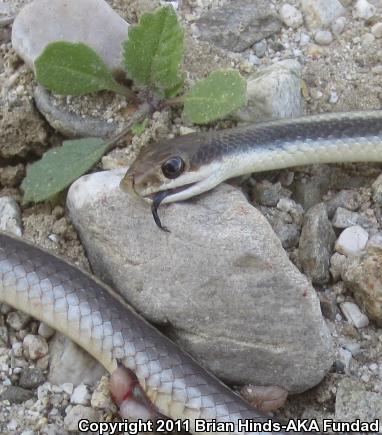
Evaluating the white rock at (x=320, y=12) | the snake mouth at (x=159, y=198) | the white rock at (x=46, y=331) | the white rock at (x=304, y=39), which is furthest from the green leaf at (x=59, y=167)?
the white rock at (x=320, y=12)

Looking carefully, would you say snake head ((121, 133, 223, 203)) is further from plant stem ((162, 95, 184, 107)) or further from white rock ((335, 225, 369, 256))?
white rock ((335, 225, 369, 256))

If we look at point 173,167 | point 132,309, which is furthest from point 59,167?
point 132,309

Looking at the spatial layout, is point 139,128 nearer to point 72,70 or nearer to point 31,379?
point 72,70

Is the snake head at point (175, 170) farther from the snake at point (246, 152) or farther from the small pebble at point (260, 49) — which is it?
the small pebble at point (260, 49)

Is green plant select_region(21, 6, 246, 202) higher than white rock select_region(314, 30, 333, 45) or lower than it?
higher

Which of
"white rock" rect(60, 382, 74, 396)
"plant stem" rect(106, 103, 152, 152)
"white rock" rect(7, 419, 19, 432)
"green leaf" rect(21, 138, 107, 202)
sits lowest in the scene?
"white rock" rect(60, 382, 74, 396)

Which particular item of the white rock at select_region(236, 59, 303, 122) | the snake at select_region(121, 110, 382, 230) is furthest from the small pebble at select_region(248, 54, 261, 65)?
the snake at select_region(121, 110, 382, 230)
